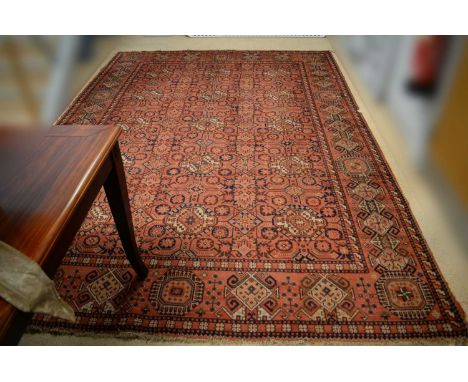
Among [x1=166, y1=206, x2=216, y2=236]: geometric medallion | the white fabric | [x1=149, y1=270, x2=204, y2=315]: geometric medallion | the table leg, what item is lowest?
[x1=149, y1=270, x2=204, y2=315]: geometric medallion

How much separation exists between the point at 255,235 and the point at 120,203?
2.52 feet

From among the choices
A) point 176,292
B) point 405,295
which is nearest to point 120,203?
point 176,292

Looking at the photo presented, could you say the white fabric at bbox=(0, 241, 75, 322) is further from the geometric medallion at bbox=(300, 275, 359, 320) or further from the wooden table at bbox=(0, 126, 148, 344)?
the geometric medallion at bbox=(300, 275, 359, 320)

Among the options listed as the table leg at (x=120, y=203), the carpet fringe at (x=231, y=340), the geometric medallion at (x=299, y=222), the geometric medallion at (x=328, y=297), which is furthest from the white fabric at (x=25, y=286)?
the geometric medallion at (x=299, y=222)

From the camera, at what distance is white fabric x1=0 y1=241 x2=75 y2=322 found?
0.66 meters

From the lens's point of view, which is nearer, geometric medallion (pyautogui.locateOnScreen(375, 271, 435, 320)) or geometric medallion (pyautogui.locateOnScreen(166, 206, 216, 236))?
geometric medallion (pyautogui.locateOnScreen(375, 271, 435, 320))

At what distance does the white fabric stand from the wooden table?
17 mm

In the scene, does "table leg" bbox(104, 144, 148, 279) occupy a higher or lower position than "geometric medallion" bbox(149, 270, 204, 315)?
higher

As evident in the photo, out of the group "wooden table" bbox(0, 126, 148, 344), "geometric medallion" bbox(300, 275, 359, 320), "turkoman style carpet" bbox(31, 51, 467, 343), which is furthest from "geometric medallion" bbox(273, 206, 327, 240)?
"wooden table" bbox(0, 126, 148, 344)

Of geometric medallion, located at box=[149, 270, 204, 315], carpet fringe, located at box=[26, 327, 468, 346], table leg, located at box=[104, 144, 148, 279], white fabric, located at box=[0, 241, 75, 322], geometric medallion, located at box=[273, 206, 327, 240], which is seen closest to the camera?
white fabric, located at box=[0, 241, 75, 322]

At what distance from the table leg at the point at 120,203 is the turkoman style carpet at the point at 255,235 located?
19 centimetres

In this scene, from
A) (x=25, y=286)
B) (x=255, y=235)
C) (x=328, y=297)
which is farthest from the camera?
(x=255, y=235)

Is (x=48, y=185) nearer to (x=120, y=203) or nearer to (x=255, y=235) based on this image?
(x=120, y=203)

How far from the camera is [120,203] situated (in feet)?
4.14
